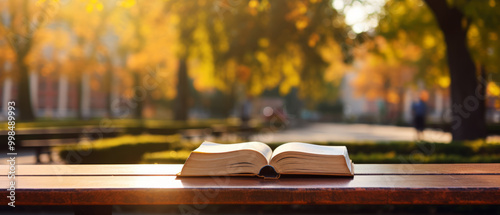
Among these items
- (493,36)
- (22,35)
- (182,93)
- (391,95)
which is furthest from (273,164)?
(391,95)

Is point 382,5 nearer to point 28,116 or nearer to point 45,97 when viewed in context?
point 28,116

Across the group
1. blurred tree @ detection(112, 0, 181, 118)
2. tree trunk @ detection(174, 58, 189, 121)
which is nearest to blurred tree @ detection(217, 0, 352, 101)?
blurred tree @ detection(112, 0, 181, 118)

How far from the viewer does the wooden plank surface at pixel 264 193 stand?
2.26 m

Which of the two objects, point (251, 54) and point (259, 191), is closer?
point (259, 191)

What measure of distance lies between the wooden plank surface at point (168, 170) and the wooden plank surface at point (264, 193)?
0.37 meters

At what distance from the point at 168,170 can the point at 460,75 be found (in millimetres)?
10584

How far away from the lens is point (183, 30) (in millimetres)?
14984

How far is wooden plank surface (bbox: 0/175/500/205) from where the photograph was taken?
2.26 metres

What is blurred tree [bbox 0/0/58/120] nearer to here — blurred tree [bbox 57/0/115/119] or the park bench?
blurred tree [bbox 57/0/115/119]

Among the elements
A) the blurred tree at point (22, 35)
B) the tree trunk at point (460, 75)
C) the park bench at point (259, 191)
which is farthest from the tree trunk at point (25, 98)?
the park bench at point (259, 191)

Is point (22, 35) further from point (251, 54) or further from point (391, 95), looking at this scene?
point (391, 95)

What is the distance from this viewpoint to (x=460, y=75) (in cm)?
1179

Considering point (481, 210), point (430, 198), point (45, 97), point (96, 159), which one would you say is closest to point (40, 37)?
point (96, 159)

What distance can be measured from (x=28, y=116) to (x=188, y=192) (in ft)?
81.6
